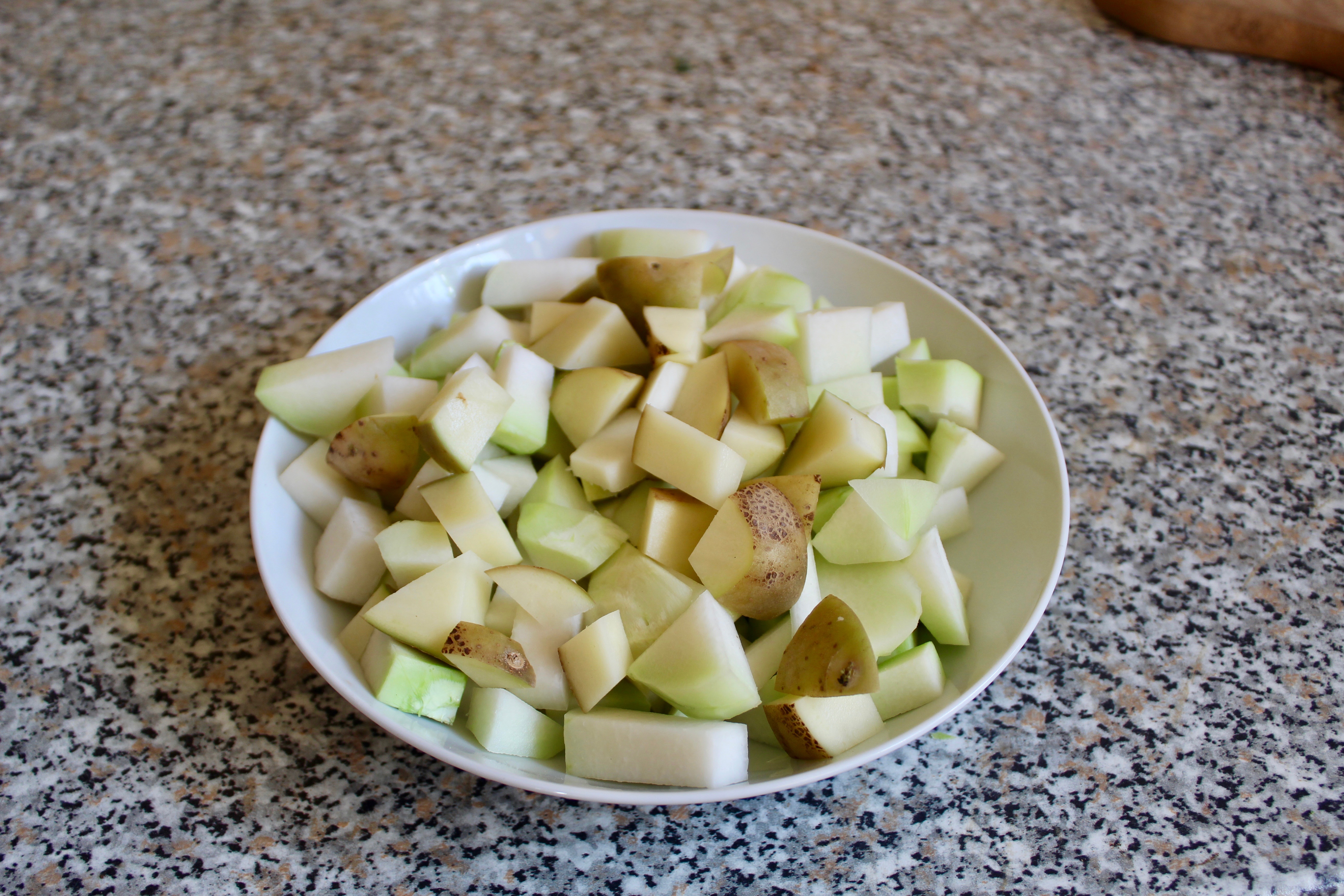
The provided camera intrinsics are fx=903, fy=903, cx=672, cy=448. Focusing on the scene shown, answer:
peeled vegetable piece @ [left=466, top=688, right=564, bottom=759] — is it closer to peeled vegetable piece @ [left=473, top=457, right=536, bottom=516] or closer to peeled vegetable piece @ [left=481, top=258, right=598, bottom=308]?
peeled vegetable piece @ [left=473, top=457, right=536, bottom=516]

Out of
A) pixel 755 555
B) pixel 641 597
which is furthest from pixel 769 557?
pixel 641 597

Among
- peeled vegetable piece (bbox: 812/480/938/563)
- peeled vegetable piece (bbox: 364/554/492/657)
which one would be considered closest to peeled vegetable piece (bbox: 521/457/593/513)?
peeled vegetable piece (bbox: 364/554/492/657)

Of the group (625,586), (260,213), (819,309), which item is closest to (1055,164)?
(819,309)

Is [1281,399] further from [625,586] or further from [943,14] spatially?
[943,14]

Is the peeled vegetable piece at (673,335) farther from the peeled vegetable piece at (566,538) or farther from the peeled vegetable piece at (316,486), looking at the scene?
the peeled vegetable piece at (316,486)

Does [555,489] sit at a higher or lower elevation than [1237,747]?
higher

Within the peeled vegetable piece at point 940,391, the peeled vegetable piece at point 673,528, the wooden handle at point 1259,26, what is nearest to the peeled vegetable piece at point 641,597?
the peeled vegetable piece at point 673,528
